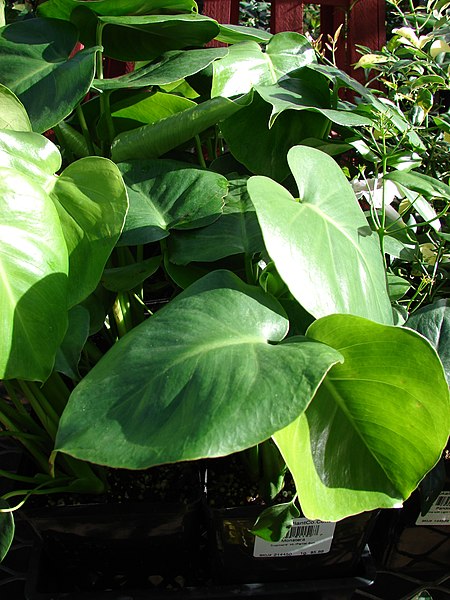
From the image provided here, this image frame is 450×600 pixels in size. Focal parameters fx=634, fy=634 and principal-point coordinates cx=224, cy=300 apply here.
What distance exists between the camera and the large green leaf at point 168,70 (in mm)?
734

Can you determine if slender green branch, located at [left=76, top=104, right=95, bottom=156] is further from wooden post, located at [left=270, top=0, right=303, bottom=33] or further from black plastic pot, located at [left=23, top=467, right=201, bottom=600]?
wooden post, located at [left=270, top=0, right=303, bottom=33]

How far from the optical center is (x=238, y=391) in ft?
1.52

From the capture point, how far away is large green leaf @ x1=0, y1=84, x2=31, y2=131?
0.67m

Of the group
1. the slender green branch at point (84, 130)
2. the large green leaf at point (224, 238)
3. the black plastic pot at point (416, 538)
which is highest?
the slender green branch at point (84, 130)

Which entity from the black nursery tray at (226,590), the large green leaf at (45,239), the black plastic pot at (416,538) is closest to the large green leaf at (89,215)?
the large green leaf at (45,239)

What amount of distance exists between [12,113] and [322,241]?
364mm

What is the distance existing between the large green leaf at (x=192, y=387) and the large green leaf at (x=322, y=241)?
54 mm

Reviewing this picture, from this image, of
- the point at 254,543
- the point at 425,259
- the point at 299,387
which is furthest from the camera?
the point at 425,259

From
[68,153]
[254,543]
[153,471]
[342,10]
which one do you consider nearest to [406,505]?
[254,543]

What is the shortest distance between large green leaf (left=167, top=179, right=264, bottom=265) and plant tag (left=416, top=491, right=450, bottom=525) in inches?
14.0

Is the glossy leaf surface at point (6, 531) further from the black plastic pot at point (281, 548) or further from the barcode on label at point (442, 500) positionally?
the barcode on label at point (442, 500)

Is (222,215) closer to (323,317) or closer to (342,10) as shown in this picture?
(323,317)

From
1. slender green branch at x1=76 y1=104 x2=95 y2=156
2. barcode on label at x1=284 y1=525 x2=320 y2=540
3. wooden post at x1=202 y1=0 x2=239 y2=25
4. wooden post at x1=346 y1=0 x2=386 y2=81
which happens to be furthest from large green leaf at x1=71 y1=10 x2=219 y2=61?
barcode on label at x1=284 y1=525 x2=320 y2=540

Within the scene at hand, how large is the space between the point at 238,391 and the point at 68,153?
57 cm
